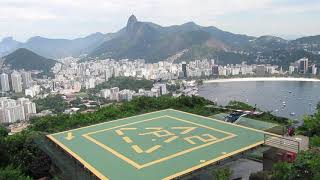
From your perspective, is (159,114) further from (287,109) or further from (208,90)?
(208,90)

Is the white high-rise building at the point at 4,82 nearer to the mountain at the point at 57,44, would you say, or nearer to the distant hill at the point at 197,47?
the distant hill at the point at 197,47

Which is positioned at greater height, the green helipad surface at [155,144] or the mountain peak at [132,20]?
the mountain peak at [132,20]

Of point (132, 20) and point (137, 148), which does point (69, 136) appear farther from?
point (132, 20)

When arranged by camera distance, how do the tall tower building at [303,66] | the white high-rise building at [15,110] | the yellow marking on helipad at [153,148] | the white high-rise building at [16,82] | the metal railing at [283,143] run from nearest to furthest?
1. the metal railing at [283,143]
2. the yellow marking on helipad at [153,148]
3. the white high-rise building at [15,110]
4. the white high-rise building at [16,82]
5. the tall tower building at [303,66]

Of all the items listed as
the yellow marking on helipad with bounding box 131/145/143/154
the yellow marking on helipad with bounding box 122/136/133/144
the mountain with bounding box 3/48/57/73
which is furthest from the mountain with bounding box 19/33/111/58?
the yellow marking on helipad with bounding box 131/145/143/154

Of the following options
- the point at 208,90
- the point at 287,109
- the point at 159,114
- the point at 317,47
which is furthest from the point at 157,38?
the point at 159,114

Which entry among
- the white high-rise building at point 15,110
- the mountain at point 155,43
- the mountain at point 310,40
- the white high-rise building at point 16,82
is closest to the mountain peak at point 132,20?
the mountain at point 155,43

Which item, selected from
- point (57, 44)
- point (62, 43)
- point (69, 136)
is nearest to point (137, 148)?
point (69, 136)
